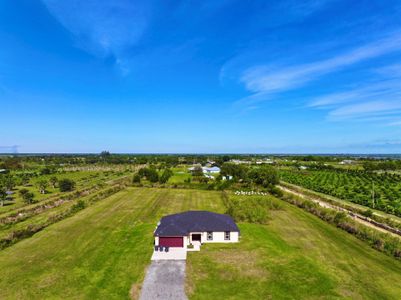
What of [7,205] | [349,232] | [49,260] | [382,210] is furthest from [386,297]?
[7,205]

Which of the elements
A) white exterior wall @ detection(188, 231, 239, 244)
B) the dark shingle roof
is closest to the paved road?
the dark shingle roof

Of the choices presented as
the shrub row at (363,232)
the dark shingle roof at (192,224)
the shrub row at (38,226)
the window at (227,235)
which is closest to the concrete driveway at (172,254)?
the dark shingle roof at (192,224)

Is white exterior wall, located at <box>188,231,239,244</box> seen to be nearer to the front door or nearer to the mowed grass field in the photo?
the front door

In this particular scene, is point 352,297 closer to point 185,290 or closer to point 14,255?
point 185,290

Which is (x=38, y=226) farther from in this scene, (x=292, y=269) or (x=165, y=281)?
(x=292, y=269)

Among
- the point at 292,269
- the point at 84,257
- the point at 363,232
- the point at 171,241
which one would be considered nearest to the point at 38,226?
the point at 84,257

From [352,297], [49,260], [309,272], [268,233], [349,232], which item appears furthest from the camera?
[349,232]

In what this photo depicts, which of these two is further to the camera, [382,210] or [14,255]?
[382,210]
